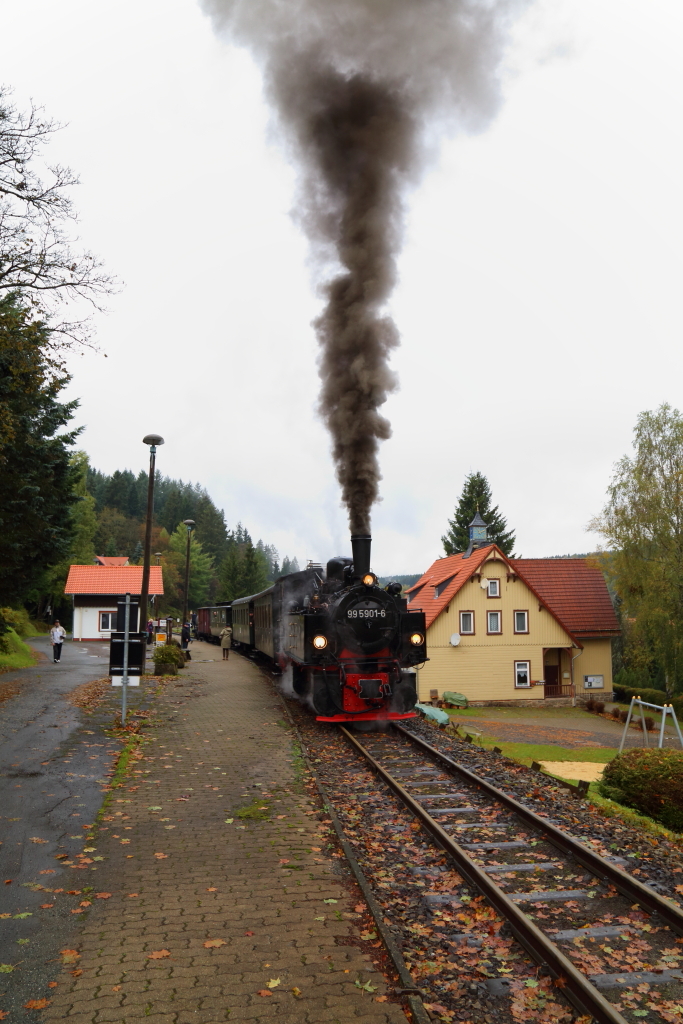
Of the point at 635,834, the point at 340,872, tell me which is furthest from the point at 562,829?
the point at 340,872

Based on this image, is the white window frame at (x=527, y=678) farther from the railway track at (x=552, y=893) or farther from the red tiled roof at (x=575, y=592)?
the railway track at (x=552, y=893)

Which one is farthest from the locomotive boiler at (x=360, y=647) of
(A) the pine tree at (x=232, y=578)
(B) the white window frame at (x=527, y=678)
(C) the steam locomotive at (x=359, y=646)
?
Result: (A) the pine tree at (x=232, y=578)

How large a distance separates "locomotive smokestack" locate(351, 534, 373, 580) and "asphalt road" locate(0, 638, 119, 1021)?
5228 mm

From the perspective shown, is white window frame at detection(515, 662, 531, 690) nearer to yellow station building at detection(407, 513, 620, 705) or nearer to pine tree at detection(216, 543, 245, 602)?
yellow station building at detection(407, 513, 620, 705)

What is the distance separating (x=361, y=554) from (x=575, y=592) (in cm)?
2522

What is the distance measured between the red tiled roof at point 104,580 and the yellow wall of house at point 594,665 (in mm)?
23278

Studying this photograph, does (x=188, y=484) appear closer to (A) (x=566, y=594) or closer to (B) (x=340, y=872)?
(A) (x=566, y=594)

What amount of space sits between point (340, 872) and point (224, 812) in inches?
82.1

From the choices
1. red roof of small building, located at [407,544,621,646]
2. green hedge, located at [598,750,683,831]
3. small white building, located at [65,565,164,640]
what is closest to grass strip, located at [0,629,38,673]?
small white building, located at [65,565,164,640]

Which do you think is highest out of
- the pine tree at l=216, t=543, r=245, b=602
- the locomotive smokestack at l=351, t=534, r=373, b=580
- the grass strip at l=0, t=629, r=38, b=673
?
the pine tree at l=216, t=543, r=245, b=602

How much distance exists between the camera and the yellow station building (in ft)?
102

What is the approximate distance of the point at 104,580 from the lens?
38.1 metres

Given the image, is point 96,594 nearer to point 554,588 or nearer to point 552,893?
point 554,588

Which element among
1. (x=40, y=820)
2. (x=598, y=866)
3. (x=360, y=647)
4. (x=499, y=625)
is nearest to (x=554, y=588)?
(x=499, y=625)
